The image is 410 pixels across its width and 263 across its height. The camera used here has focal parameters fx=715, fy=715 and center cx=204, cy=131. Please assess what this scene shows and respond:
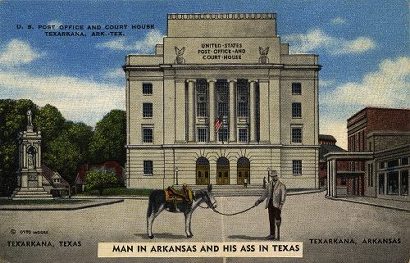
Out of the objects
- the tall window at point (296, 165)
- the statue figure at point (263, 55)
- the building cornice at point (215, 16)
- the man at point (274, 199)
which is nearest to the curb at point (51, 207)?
the man at point (274, 199)

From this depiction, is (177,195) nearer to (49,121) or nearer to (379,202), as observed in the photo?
(49,121)

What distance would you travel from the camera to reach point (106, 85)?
7.48 meters

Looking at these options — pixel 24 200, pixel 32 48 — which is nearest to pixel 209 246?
pixel 24 200

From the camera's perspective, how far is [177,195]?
736cm

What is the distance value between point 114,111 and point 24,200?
4.50ft

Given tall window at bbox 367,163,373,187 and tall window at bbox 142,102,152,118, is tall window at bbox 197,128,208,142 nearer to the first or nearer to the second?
tall window at bbox 142,102,152,118

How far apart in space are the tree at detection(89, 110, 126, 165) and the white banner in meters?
0.96

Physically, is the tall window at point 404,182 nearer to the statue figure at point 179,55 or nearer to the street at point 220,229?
the street at point 220,229

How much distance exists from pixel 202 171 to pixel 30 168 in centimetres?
185

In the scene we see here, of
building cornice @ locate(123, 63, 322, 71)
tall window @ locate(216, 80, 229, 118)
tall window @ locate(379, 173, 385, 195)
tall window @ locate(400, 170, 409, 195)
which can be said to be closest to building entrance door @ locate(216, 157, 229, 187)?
tall window @ locate(216, 80, 229, 118)

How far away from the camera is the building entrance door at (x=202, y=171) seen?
25.1 ft

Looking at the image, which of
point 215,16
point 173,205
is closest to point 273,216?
point 173,205

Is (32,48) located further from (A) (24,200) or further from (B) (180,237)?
(B) (180,237)

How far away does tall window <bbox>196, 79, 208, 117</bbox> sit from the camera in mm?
7746
